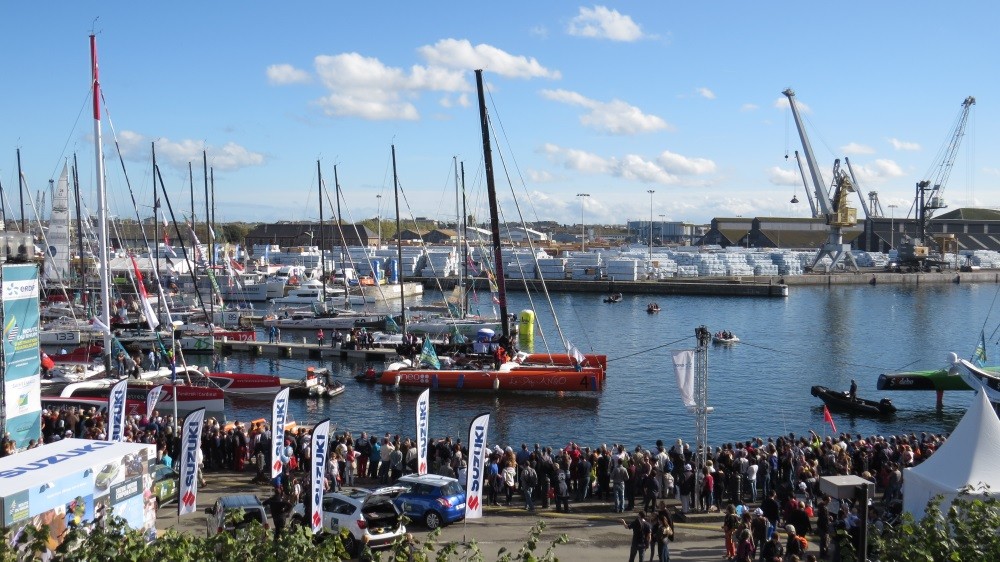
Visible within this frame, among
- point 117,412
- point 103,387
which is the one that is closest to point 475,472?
point 117,412

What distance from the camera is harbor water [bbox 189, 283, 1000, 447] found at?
97.7 ft

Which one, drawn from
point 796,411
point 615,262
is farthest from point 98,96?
point 615,262

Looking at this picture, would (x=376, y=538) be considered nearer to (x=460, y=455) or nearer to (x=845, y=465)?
(x=460, y=455)

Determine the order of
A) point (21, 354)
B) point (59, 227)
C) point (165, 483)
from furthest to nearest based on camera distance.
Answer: point (59, 227) → point (21, 354) → point (165, 483)

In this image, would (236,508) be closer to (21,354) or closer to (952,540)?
(21,354)

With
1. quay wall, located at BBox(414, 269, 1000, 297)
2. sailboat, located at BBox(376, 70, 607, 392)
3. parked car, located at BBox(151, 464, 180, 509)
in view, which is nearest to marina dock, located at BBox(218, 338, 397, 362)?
sailboat, located at BBox(376, 70, 607, 392)

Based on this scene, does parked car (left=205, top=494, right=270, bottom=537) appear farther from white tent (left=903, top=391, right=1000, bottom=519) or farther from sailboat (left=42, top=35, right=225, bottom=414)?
sailboat (left=42, top=35, right=225, bottom=414)

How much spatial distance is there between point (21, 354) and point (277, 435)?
224 inches

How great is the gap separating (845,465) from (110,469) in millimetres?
13158

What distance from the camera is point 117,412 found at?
18.5m

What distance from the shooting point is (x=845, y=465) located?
57.2 ft

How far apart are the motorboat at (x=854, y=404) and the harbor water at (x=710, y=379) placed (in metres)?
0.50

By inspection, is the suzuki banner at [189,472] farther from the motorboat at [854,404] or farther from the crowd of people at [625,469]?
the motorboat at [854,404]

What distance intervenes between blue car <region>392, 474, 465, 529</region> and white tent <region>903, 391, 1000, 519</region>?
7.25m
